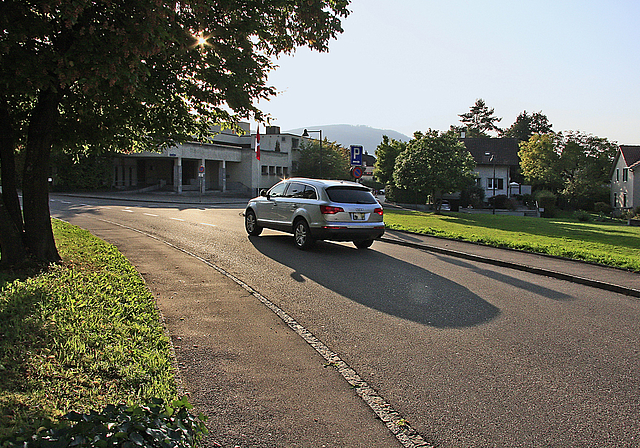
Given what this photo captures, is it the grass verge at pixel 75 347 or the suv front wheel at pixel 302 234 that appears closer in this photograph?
the grass verge at pixel 75 347

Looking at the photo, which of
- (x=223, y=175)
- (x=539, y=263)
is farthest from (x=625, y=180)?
(x=539, y=263)

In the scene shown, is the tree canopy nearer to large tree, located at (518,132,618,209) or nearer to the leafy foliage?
large tree, located at (518,132,618,209)

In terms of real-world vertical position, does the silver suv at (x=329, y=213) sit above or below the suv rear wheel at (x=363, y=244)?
above

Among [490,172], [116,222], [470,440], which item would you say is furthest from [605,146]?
[470,440]

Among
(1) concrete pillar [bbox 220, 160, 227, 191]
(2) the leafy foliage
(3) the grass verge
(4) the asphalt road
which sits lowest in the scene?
(4) the asphalt road

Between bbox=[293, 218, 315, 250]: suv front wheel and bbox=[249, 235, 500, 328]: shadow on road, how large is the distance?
211 millimetres

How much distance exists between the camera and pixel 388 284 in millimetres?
9266

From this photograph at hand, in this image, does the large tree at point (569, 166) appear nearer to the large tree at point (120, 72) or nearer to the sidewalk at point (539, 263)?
the sidewalk at point (539, 263)

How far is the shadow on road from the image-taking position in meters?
7.23

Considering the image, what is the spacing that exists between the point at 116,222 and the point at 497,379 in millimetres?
19319

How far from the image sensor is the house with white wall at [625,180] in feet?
180

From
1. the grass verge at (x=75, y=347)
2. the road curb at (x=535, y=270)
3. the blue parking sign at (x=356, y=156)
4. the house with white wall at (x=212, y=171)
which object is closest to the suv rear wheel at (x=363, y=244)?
the road curb at (x=535, y=270)

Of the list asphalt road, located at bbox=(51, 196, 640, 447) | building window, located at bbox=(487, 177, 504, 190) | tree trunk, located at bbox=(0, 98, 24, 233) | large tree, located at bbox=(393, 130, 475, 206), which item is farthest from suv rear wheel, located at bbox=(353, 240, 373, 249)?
building window, located at bbox=(487, 177, 504, 190)

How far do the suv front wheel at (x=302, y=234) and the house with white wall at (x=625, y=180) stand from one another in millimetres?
48592
